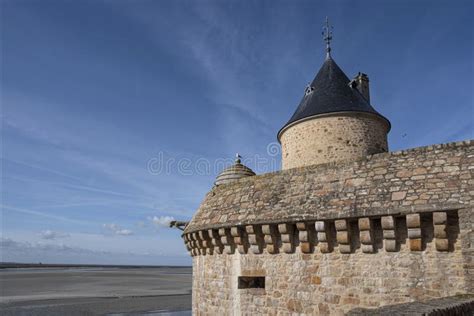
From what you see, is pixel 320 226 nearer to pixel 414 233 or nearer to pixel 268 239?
pixel 268 239

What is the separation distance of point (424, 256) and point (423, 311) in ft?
7.64

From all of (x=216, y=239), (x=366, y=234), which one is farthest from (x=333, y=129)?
(x=366, y=234)

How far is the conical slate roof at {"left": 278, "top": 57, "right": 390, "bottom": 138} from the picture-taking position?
13570mm

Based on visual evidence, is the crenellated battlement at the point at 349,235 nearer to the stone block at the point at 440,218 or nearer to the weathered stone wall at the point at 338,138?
the stone block at the point at 440,218

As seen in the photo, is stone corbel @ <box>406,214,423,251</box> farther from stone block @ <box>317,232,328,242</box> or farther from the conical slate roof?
the conical slate roof

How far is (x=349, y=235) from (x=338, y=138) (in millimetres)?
6730

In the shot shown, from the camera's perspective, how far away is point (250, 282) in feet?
28.6

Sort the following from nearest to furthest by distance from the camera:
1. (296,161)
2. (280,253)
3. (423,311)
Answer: (423,311), (280,253), (296,161)

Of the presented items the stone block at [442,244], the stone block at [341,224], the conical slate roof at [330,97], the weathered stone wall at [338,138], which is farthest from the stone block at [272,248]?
the conical slate roof at [330,97]

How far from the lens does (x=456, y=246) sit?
241 inches

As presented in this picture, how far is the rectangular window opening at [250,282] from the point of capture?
8.64m

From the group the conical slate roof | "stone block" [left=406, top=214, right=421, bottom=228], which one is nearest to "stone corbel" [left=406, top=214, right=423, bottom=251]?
"stone block" [left=406, top=214, right=421, bottom=228]

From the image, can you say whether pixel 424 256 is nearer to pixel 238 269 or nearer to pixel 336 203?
pixel 336 203

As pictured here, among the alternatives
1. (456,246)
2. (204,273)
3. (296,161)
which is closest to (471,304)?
(456,246)
